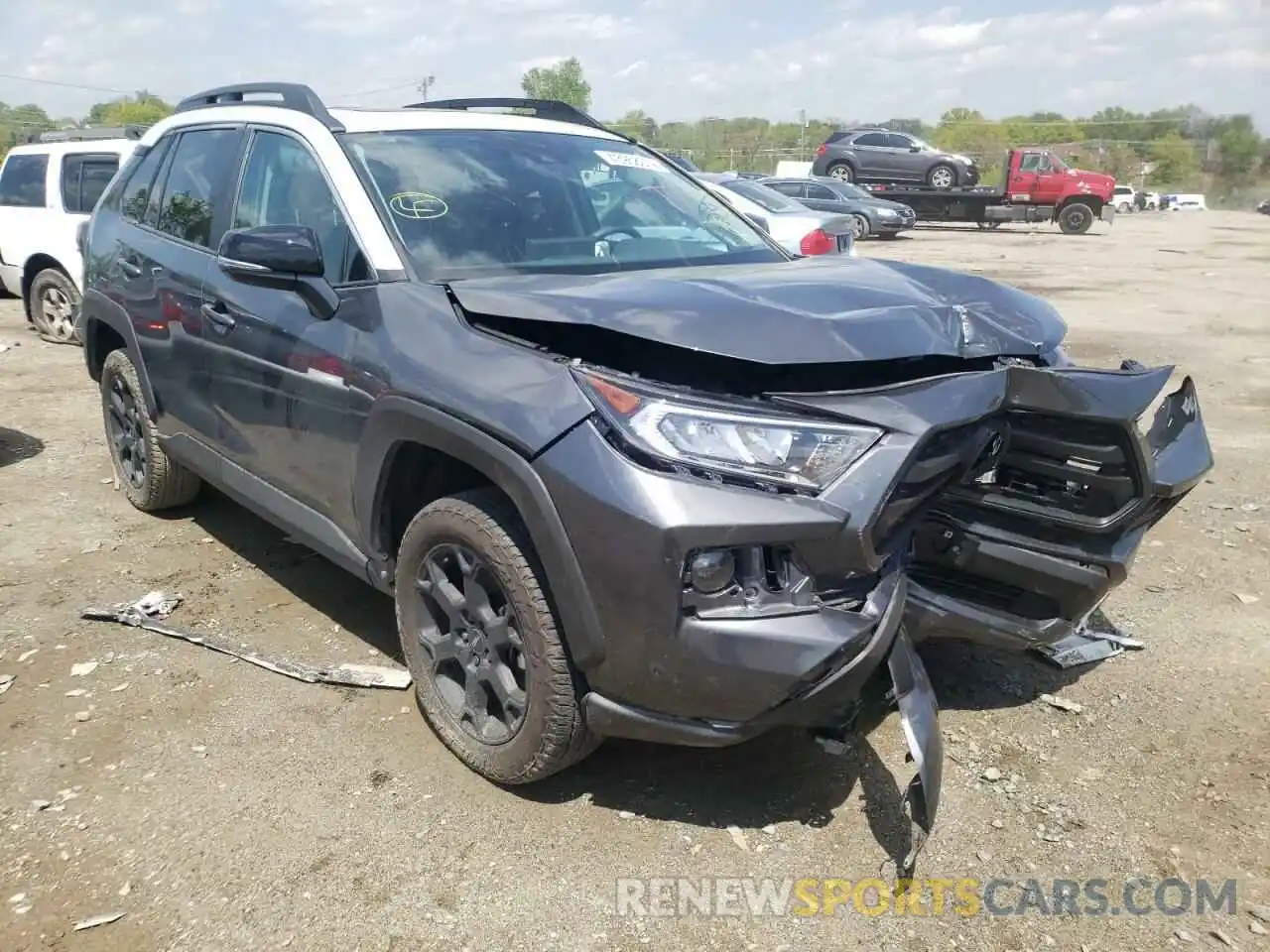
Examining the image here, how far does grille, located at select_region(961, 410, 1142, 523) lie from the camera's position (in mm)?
2578

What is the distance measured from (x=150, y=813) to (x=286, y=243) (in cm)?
165

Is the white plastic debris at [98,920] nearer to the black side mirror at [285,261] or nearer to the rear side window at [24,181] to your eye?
the black side mirror at [285,261]

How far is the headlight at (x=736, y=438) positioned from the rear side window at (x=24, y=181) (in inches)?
381

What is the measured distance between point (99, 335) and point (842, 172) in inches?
1061

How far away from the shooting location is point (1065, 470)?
264cm

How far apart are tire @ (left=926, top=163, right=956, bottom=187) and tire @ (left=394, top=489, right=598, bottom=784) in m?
28.5

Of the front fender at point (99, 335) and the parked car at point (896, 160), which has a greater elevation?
the parked car at point (896, 160)

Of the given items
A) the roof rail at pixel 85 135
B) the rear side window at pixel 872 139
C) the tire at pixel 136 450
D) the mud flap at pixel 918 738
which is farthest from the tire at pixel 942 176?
the mud flap at pixel 918 738

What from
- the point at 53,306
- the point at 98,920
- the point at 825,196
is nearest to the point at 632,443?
the point at 98,920

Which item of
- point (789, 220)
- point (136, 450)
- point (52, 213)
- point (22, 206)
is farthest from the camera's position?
point (789, 220)

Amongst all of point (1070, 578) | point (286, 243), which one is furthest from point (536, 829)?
point (286, 243)

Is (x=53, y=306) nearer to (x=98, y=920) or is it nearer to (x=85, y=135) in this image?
(x=85, y=135)

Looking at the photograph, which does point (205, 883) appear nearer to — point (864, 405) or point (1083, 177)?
point (864, 405)

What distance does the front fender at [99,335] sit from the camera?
4.52m
